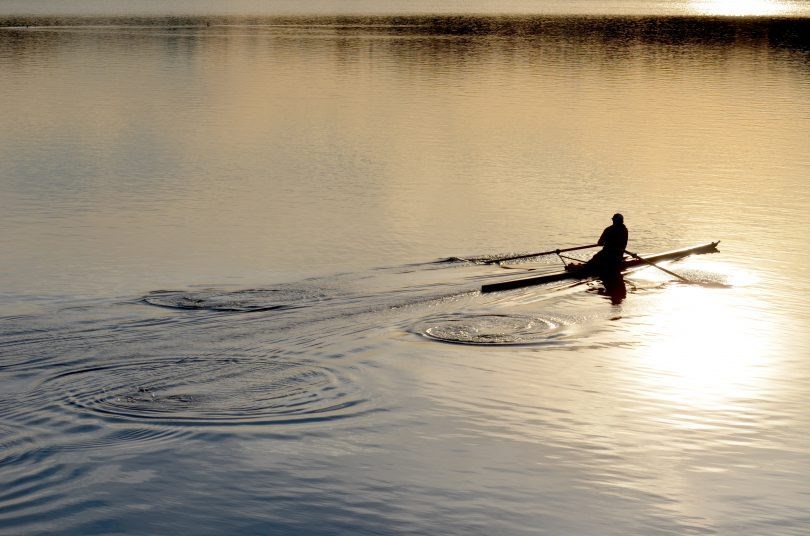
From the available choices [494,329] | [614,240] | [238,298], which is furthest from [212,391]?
[614,240]

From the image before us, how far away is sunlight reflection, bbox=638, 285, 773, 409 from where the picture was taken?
727 inches

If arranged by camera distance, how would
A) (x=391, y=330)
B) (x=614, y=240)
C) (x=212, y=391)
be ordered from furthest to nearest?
(x=614, y=240), (x=391, y=330), (x=212, y=391)

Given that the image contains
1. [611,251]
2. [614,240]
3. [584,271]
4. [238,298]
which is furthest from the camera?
[614,240]

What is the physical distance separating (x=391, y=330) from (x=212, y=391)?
4678 millimetres

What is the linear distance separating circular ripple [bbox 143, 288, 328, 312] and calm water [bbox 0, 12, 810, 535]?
0.39 feet

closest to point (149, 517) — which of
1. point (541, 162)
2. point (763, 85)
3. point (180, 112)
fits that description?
point (541, 162)

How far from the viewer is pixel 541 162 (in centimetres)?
4134

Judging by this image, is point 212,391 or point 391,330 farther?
point 391,330

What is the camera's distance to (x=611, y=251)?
83.0 ft

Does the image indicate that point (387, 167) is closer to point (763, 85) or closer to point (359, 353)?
point (359, 353)

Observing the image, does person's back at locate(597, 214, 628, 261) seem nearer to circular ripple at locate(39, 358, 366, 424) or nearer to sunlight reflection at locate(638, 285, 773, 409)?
sunlight reflection at locate(638, 285, 773, 409)

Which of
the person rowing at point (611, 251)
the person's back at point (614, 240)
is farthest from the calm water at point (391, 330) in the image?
the person's back at point (614, 240)

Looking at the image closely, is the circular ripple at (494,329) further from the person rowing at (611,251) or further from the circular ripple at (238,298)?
the person rowing at (611,251)

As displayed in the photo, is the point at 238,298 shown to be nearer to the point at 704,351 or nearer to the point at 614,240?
the point at 614,240
